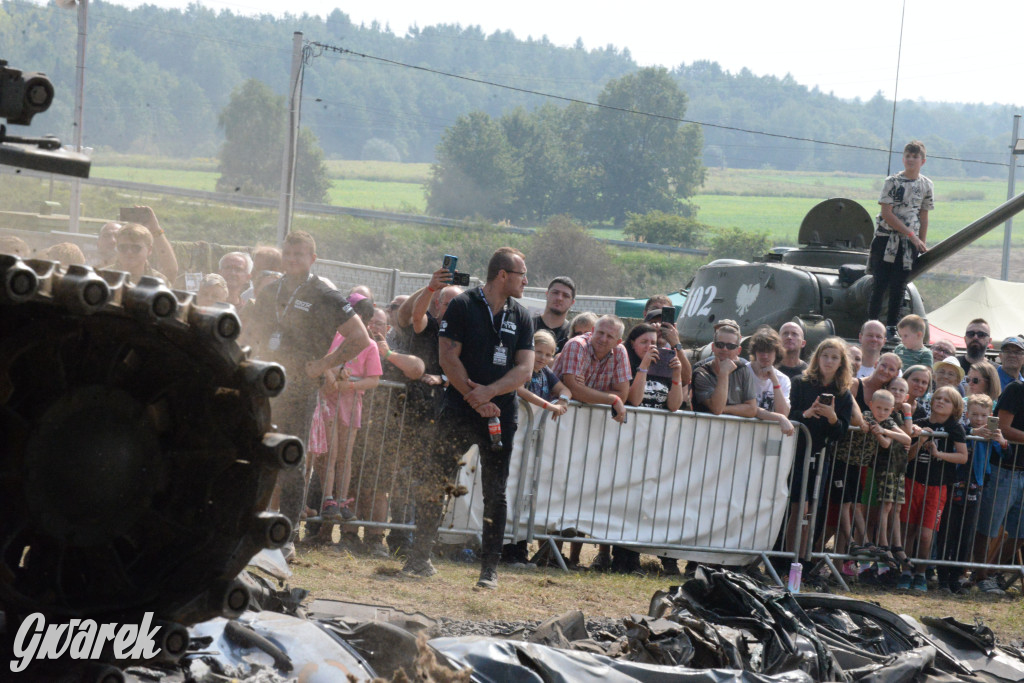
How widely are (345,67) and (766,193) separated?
40.2 m

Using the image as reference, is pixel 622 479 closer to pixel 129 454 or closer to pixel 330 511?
pixel 330 511

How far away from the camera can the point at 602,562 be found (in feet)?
32.7

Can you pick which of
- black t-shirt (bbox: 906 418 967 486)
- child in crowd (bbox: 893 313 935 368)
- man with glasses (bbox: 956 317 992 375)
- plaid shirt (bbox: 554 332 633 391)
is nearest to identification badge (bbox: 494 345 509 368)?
plaid shirt (bbox: 554 332 633 391)

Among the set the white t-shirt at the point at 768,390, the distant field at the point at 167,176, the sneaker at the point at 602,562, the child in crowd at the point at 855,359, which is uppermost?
the distant field at the point at 167,176

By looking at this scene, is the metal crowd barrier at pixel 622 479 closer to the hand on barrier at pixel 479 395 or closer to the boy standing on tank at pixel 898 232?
the hand on barrier at pixel 479 395

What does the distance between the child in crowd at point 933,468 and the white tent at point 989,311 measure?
35.2ft

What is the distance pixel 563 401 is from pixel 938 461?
3.89 meters

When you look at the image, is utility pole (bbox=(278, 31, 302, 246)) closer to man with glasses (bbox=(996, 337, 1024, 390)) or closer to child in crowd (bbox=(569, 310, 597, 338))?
child in crowd (bbox=(569, 310, 597, 338))

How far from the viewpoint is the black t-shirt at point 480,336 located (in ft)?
26.7

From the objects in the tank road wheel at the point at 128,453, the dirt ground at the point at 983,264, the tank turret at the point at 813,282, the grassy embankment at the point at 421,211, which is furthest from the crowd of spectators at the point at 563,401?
the dirt ground at the point at 983,264

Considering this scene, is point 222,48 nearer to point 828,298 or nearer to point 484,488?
point 828,298

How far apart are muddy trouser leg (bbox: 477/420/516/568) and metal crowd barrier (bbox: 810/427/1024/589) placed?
346 cm

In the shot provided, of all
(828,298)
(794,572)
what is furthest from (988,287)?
(794,572)

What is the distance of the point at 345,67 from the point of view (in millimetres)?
107500
